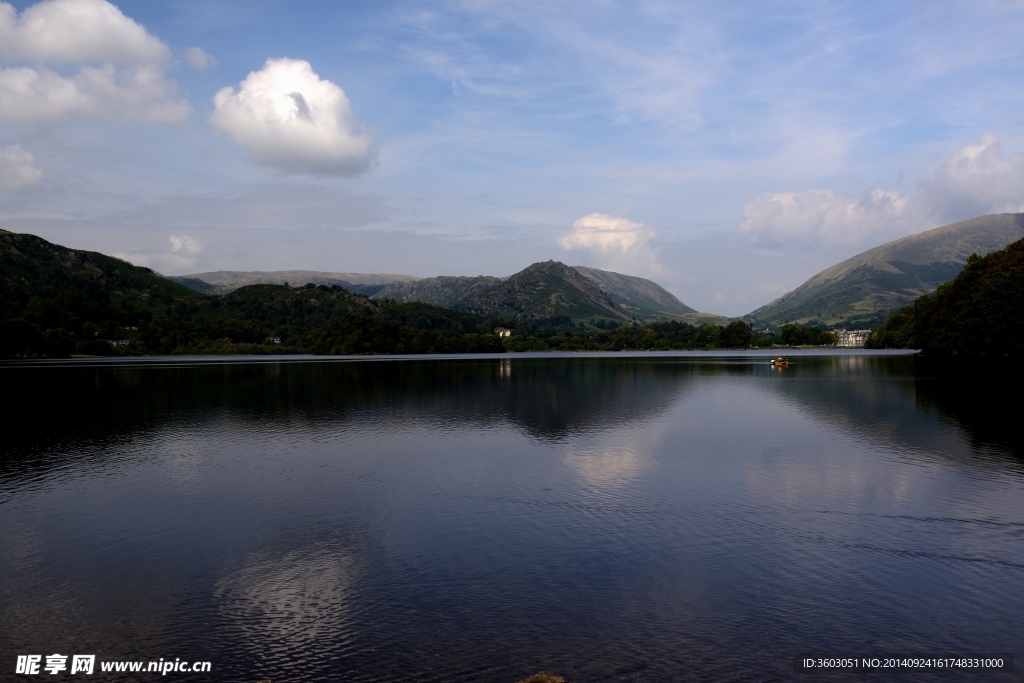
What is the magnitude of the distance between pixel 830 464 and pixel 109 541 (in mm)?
37643

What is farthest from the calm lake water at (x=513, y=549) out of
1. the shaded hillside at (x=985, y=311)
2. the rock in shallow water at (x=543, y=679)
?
the shaded hillside at (x=985, y=311)

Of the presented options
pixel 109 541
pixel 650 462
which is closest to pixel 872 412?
pixel 650 462

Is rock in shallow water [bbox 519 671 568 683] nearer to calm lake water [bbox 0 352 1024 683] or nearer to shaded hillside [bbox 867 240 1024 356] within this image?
calm lake water [bbox 0 352 1024 683]

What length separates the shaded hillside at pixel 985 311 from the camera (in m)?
136

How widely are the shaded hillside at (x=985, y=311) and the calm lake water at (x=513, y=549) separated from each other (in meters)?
102

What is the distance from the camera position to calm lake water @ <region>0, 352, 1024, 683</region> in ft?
53.7

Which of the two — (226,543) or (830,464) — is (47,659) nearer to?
(226,543)

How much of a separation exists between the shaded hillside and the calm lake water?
335 ft

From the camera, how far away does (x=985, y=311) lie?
140 meters

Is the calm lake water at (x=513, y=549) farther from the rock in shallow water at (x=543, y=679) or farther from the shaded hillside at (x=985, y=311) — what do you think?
the shaded hillside at (x=985, y=311)

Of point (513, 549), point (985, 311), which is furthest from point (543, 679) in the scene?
point (985, 311)

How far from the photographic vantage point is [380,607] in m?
18.7

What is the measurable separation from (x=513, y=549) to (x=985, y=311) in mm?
155494

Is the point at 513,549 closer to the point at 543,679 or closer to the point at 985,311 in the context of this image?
the point at 543,679
